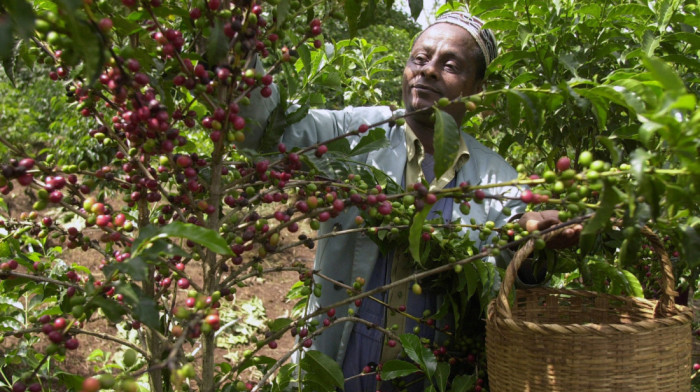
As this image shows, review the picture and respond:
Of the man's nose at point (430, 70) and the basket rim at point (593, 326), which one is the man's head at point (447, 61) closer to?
the man's nose at point (430, 70)

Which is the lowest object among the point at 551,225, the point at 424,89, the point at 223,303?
the point at 223,303

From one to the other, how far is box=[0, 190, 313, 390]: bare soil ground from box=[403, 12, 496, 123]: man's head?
6.17 feet

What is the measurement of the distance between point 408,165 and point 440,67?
1.25 ft

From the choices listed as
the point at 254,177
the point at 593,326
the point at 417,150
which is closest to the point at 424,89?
the point at 417,150

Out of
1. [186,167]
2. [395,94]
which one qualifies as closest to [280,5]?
[186,167]

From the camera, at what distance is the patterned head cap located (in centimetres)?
212

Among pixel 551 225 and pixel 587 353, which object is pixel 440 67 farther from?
pixel 587 353

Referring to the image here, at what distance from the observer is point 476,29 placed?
2.13 metres

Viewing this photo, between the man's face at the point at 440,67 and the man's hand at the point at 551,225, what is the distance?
710 mm

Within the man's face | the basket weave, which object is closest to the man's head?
the man's face

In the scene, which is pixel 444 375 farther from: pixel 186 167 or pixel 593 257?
pixel 186 167

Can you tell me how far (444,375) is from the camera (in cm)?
160

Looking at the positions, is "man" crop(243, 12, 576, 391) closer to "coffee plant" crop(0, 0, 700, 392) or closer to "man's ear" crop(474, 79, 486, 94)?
"man's ear" crop(474, 79, 486, 94)

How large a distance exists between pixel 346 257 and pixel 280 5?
109 cm
